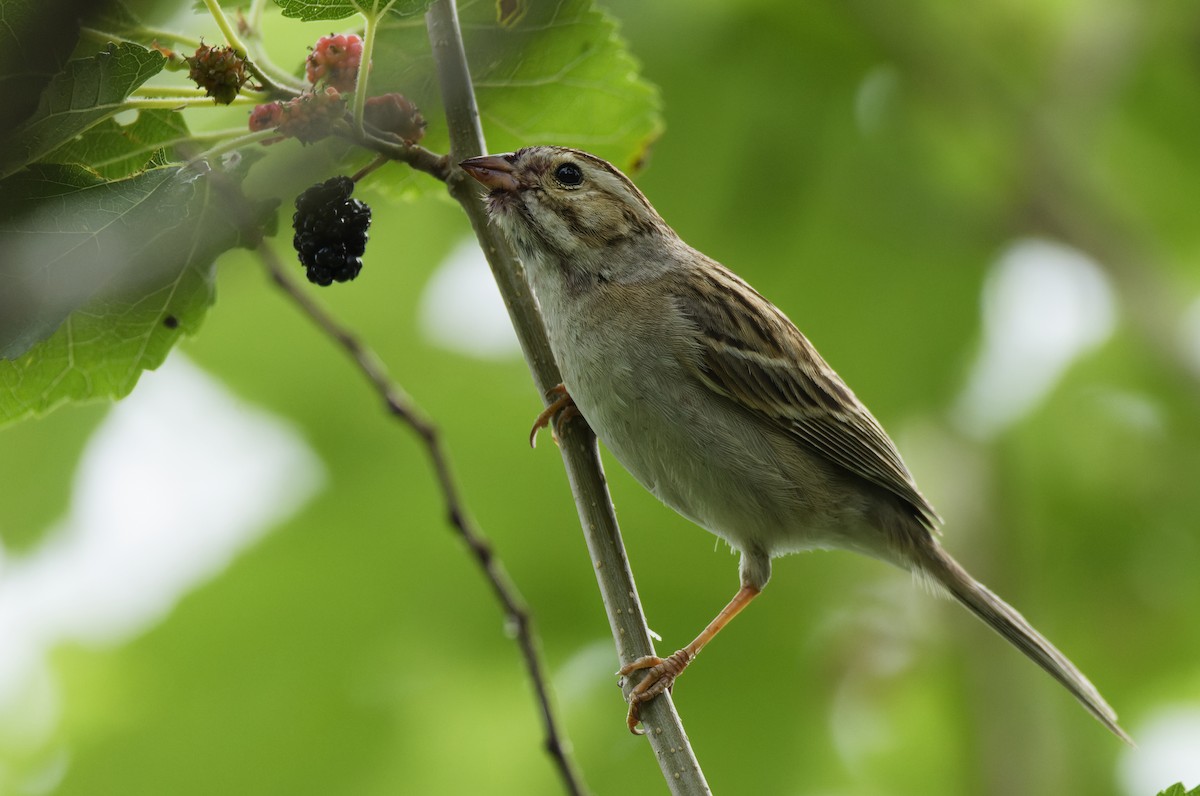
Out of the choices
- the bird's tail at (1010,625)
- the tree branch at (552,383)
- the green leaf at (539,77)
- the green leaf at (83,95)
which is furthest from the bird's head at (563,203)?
the bird's tail at (1010,625)

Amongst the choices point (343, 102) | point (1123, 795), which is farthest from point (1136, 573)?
point (343, 102)

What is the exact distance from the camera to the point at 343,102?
229 centimetres

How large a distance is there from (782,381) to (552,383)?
55.9 inches

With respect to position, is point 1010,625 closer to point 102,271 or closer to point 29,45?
point 102,271

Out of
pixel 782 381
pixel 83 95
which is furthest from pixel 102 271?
pixel 782 381

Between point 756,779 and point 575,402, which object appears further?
point 756,779

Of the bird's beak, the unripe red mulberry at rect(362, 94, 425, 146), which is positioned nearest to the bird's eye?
the bird's beak

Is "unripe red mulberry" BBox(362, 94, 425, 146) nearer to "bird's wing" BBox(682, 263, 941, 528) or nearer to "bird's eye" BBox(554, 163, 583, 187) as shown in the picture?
"bird's eye" BBox(554, 163, 583, 187)

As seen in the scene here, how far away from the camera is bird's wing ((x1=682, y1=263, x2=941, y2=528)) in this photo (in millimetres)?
3912

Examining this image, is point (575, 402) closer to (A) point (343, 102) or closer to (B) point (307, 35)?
(A) point (343, 102)

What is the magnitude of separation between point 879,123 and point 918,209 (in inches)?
14.9

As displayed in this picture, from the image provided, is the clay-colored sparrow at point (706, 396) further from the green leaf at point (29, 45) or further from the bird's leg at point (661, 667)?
the green leaf at point (29, 45)

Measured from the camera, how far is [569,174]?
12.2 ft

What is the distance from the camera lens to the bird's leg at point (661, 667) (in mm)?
2645
